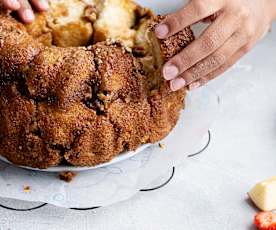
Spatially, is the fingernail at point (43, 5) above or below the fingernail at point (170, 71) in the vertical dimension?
below

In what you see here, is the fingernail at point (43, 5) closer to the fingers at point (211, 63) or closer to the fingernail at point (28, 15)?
the fingernail at point (28, 15)

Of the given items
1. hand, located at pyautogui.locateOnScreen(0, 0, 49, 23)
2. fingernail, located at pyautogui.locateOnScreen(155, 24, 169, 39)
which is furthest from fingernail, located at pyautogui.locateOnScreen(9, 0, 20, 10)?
fingernail, located at pyautogui.locateOnScreen(155, 24, 169, 39)

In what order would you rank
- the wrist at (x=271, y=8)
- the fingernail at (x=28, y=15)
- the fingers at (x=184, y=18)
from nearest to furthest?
the fingers at (x=184, y=18) < the fingernail at (x=28, y=15) < the wrist at (x=271, y=8)

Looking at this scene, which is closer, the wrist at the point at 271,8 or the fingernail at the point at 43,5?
the fingernail at the point at 43,5

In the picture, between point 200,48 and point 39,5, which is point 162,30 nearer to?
point 200,48

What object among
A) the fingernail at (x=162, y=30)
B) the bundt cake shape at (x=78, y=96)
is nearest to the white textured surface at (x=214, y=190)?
the bundt cake shape at (x=78, y=96)

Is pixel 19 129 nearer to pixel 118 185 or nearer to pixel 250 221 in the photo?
pixel 118 185

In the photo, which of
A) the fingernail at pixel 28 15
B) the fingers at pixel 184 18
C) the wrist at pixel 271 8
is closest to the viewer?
the fingers at pixel 184 18
